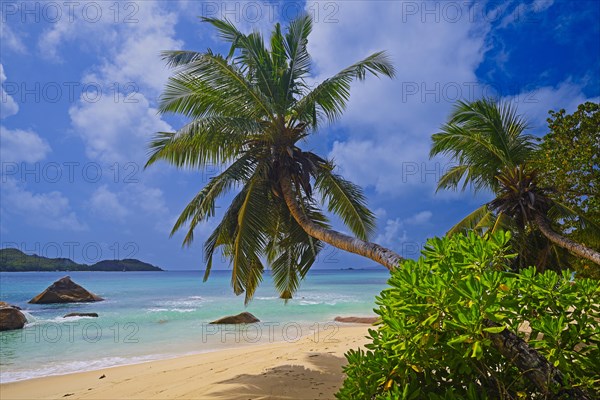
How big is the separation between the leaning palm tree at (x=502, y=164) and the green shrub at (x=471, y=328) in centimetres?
→ 945

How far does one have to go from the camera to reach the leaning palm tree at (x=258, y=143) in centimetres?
910

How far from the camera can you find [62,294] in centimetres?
3203

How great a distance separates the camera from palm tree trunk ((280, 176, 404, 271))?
260 inches

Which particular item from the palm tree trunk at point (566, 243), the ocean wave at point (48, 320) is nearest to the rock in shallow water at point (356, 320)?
the palm tree trunk at point (566, 243)

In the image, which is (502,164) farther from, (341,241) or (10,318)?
(10,318)

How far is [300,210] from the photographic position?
9.19m

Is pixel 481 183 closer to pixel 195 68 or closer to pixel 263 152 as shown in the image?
pixel 263 152

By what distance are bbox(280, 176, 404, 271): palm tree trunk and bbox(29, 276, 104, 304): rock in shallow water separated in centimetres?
2906

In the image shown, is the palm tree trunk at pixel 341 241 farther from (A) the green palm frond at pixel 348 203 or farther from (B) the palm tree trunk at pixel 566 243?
(B) the palm tree trunk at pixel 566 243

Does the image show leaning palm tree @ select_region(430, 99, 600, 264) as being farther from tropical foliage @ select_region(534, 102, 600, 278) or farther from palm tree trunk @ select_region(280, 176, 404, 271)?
palm tree trunk @ select_region(280, 176, 404, 271)

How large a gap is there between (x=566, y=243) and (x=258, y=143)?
27.1 ft

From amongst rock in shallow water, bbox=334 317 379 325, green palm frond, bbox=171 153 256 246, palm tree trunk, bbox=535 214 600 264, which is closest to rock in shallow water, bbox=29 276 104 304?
rock in shallow water, bbox=334 317 379 325

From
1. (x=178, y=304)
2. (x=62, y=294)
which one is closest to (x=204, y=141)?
(x=178, y=304)

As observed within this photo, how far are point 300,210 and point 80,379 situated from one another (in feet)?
23.4
